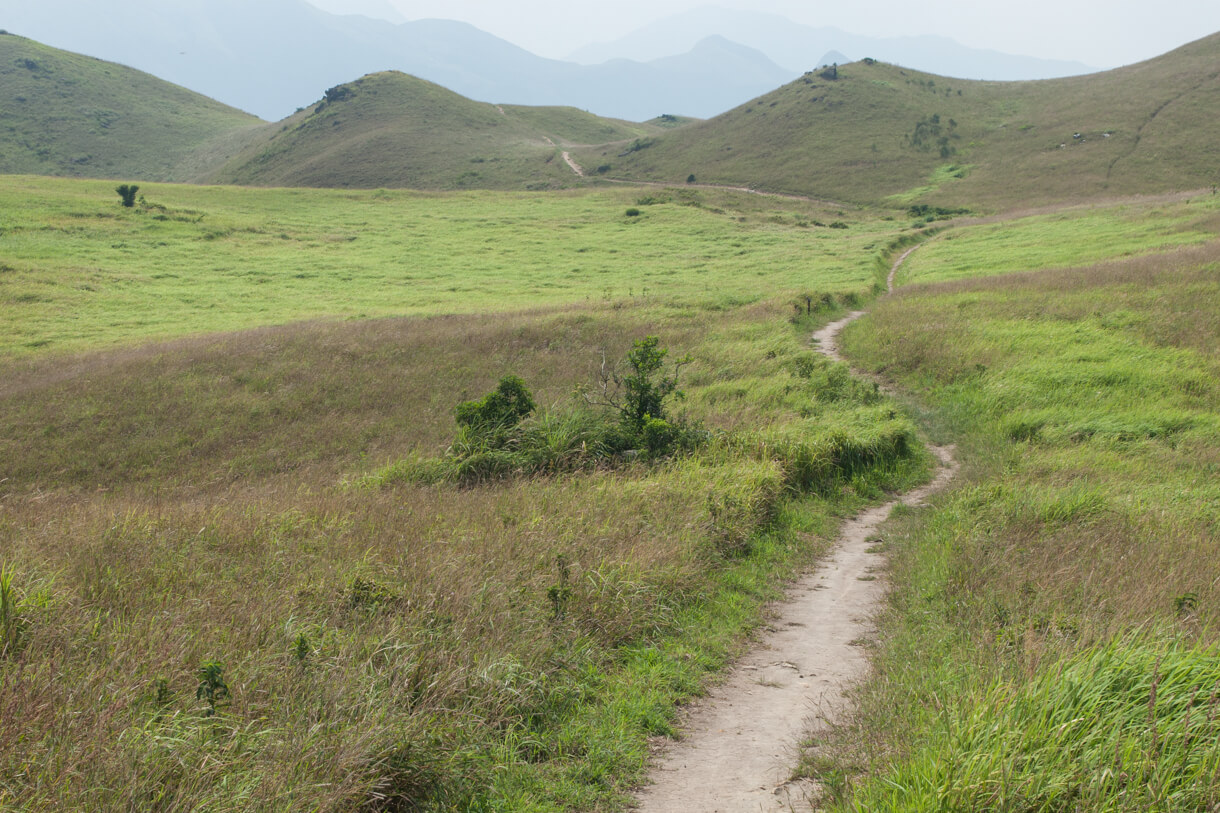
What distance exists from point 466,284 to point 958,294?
80.6 ft

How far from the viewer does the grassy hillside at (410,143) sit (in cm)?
9912

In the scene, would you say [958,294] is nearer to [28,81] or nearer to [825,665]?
[825,665]

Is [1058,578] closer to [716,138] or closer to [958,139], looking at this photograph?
[958,139]

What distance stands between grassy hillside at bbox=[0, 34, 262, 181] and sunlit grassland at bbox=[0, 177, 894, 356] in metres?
64.2

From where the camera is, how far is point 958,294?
968 inches

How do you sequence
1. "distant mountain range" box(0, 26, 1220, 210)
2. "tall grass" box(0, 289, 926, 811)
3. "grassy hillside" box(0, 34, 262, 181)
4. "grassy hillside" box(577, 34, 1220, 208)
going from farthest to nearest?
"grassy hillside" box(0, 34, 262, 181)
"distant mountain range" box(0, 26, 1220, 210)
"grassy hillside" box(577, 34, 1220, 208)
"tall grass" box(0, 289, 926, 811)

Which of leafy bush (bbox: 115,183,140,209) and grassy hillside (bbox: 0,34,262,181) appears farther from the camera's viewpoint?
grassy hillside (bbox: 0,34,262,181)

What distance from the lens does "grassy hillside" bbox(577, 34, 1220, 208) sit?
68688 millimetres

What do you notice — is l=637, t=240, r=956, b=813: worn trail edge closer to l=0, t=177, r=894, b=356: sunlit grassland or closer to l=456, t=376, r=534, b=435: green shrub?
l=456, t=376, r=534, b=435: green shrub

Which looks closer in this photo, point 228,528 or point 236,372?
point 228,528

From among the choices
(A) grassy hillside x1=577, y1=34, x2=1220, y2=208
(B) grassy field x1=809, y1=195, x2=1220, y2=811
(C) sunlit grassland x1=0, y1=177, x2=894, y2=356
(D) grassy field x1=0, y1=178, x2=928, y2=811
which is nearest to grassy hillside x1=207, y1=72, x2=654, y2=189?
(A) grassy hillside x1=577, y1=34, x2=1220, y2=208

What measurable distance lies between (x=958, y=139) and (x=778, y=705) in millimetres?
99638

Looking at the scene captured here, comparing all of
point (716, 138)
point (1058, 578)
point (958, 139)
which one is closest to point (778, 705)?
point (1058, 578)

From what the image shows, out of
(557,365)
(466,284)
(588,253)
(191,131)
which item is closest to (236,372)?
(557,365)
